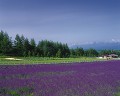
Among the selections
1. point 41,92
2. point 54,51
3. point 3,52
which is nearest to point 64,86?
point 41,92

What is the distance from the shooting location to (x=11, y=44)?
298 ft

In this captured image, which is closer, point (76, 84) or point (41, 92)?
point (41, 92)

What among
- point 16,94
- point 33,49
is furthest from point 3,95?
point 33,49

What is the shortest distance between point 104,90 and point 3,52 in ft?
255

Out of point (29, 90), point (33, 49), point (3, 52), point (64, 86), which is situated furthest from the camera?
point (33, 49)

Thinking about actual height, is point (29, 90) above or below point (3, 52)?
below

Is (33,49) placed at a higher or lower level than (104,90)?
higher

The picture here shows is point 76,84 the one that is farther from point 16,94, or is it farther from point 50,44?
point 50,44

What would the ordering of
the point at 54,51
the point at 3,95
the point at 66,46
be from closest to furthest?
the point at 3,95 → the point at 54,51 → the point at 66,46

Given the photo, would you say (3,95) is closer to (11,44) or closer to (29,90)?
(29,90)

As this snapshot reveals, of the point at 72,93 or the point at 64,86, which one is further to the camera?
the point at 64,86

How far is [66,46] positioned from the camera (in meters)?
117

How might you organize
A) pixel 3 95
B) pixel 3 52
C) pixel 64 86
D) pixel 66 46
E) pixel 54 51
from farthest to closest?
pixel 66 46 → pixel 54 51 → pixel 3 52 → pixel 64 86 → pixel 3 95

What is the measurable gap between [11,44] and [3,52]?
4.89 m
